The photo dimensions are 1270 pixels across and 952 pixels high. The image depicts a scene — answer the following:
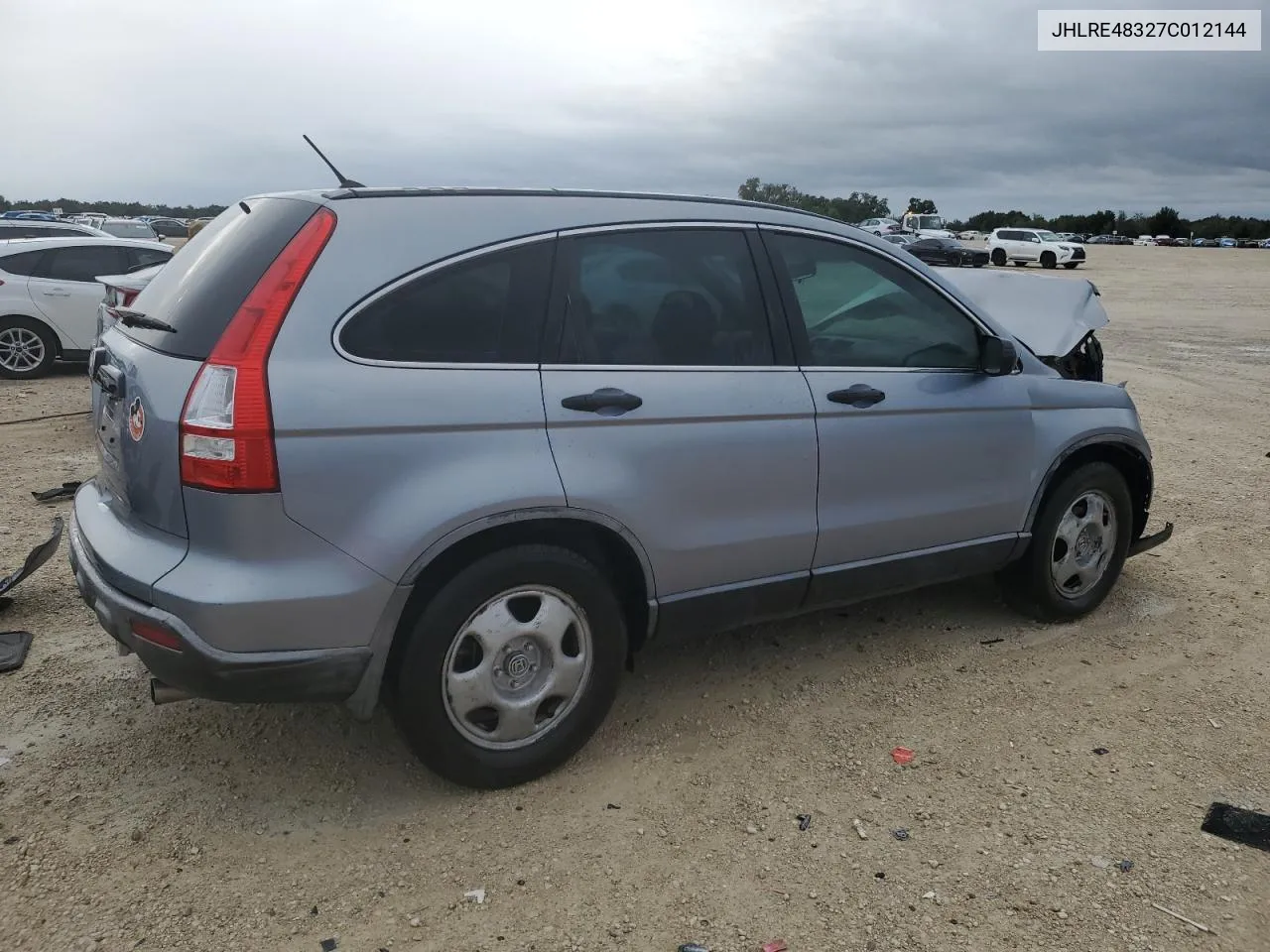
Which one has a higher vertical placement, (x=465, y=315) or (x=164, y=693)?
(x=465, y=315)

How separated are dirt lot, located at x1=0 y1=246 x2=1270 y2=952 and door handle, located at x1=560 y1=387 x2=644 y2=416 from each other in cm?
123

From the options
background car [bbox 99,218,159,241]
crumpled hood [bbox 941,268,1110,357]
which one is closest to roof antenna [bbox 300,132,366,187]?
crumpled hood [bbox 941,268,1110,357]

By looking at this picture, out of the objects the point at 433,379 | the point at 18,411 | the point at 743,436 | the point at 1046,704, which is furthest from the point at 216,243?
the point at 18,411

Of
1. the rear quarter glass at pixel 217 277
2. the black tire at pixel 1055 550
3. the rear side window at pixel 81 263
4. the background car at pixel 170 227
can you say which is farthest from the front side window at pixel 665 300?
the background car at pixel 170 227

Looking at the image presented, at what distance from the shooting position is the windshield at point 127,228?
29.0 meters

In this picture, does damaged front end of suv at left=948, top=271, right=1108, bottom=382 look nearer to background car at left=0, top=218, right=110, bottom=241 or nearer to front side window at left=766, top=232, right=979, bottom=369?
front side window at left=766, top=232, right=979, bottom=369

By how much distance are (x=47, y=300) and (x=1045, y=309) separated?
1089 centimetres

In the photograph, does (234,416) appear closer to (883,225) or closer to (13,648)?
(13,648)

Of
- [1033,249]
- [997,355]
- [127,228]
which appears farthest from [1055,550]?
[1033,249]

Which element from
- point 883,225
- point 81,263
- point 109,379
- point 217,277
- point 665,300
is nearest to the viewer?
point 217,277

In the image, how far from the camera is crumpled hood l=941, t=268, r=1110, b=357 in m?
5.05

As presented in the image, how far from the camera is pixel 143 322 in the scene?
3.02 meters

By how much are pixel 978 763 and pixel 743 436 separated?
4.57 feet

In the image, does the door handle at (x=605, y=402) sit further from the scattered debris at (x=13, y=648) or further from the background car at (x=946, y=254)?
the background car at (x=946, y=254)
